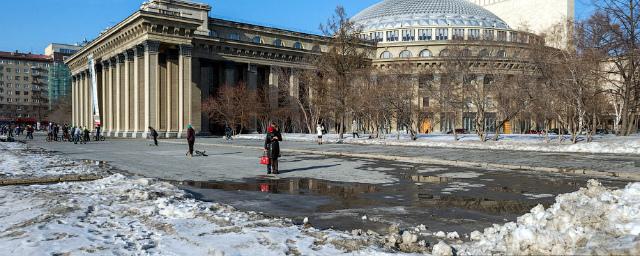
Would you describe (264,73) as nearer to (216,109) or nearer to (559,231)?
(216,109)

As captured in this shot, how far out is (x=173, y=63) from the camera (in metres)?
57.0

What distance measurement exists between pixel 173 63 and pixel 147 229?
52755 mm

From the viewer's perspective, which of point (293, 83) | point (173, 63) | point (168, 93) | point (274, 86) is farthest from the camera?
point (274, 86)

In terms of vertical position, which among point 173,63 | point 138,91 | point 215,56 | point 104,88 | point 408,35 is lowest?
point 138,91

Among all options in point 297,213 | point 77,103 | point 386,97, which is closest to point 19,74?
point 77,103

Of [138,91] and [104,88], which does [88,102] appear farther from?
[138,91]

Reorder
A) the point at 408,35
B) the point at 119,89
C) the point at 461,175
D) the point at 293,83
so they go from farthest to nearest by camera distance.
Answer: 1. the point at 408,35
2. the point at 293,83
3. the point at 119,89
4. the point at 461,175

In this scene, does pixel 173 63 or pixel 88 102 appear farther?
pixel 88 102

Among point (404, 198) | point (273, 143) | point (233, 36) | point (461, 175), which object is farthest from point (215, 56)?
point (404, 198)

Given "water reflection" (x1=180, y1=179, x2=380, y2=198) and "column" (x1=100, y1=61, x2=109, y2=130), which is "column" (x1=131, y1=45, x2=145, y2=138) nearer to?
"column" (x1=100, y1=61, x2=109, y2=130)

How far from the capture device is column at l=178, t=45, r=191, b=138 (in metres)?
55.2

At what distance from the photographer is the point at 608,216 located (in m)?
5.73

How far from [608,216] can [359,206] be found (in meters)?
4.65

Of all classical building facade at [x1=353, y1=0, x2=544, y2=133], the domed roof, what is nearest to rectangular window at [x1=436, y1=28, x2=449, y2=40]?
classical building facade at [x1=353, y1=0, x2=544, y2=133]
